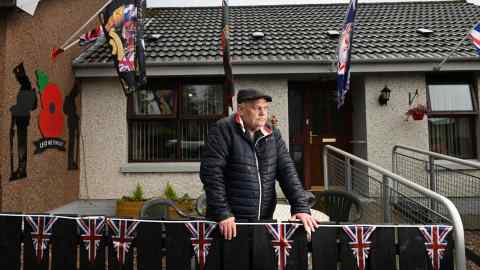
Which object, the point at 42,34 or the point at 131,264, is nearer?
the point at 131,264

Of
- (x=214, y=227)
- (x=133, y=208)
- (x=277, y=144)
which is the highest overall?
(x=277, y=144)

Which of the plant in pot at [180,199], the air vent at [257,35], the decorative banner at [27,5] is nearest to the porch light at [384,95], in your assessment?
the air vent at [257,35]

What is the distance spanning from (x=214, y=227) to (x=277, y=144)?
693mm

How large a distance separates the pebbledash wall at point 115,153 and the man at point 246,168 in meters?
4.26

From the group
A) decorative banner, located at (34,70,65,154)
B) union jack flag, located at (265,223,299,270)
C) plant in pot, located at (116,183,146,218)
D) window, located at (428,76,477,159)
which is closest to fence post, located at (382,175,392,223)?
union jack flag, located at (265,223,299,270)

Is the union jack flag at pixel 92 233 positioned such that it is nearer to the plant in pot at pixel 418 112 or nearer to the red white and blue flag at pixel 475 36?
the plant in pot at pixel 418 112

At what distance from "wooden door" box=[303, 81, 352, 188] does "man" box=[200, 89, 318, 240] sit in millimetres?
4873

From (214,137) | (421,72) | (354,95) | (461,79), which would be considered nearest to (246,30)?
(354,95)

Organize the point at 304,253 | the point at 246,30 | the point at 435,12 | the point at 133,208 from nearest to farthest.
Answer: the point at 304,253 → the point at 133,208 → the point at 246,30 → the point at 435,12

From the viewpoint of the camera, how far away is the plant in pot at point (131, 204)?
5.62m

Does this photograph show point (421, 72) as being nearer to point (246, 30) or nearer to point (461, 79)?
point (461, 79)

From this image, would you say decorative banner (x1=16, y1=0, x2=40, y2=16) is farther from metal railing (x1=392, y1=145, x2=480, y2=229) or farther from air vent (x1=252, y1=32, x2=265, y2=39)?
metal railing (x1=392, y1=145, x2=480, y2=229)

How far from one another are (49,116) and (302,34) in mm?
5554

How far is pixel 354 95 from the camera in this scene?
22.4 ft
